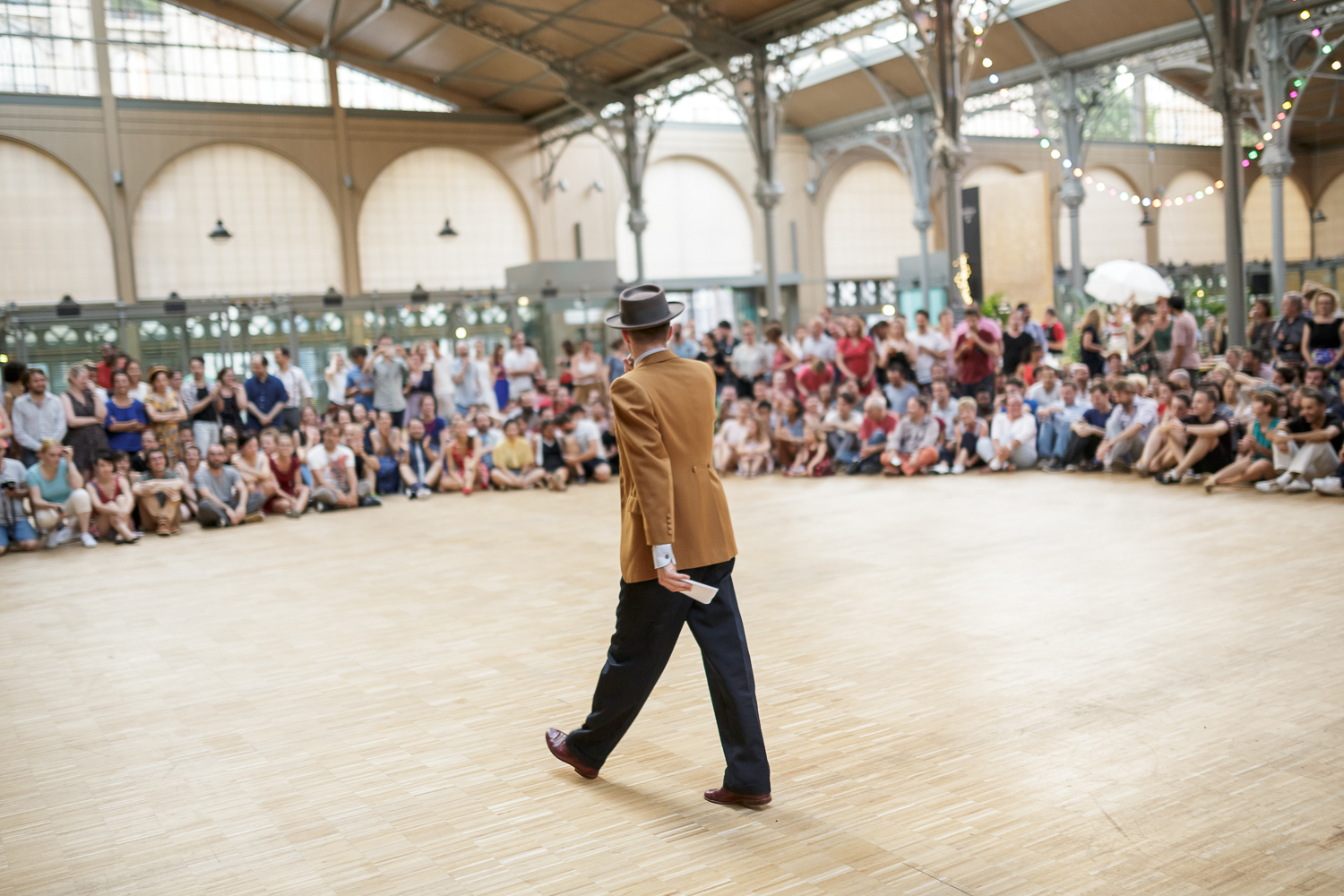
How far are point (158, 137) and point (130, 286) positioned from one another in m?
2.81

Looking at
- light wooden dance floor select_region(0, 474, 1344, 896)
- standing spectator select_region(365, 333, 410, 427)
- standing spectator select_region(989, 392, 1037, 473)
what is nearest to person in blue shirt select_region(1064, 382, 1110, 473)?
standing spectator select_region(989, 392, 1037, 473)

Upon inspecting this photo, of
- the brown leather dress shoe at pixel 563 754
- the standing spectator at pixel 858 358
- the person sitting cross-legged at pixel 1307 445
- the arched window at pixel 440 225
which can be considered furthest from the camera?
A: the arched window at pixel 440 225

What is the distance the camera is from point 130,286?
63.3 ft

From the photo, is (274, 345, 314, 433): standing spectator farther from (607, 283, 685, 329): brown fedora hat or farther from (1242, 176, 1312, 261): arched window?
(1242, 176, 1312, 261): arched window

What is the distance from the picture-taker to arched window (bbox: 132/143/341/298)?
64.4 ft

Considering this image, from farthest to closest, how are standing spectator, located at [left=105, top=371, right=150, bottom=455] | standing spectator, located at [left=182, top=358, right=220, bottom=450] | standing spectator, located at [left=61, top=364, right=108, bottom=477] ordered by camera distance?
standing spectator, located at [left=182, top=358, right=220, bottom=450] < standing spectator, located at [left=105, top=371, right=150, bottom=455] < standing spectator, located at [left=61, top=364, right=108, bottom=477]

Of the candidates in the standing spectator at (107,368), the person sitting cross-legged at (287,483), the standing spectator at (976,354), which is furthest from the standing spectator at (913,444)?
the standing spectator at (107,368)

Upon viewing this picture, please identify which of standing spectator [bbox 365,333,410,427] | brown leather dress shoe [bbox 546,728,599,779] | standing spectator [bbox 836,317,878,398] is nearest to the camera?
brown leather dress shoe [bbox 546,728,599,779]

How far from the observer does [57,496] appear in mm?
9773

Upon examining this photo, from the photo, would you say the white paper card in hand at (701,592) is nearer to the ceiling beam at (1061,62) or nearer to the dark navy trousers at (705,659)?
the dark navy trousers at (705,659)

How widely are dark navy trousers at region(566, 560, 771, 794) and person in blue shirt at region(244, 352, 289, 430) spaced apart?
9.60 metres

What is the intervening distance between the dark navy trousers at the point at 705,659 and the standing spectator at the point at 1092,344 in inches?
394

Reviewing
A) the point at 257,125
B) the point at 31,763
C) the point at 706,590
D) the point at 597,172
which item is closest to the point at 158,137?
the point at 257,125

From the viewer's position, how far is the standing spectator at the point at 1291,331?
31.9 ft
